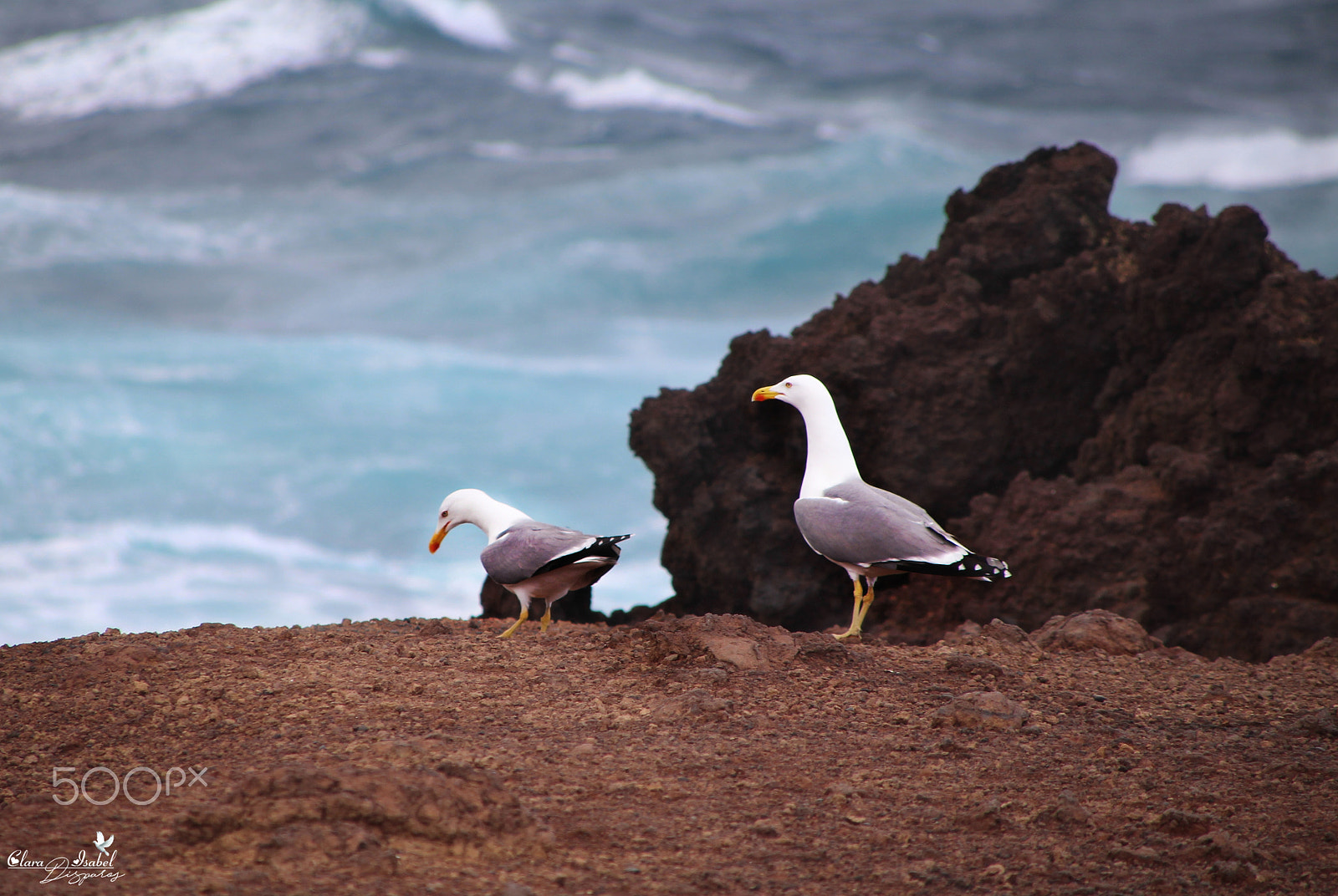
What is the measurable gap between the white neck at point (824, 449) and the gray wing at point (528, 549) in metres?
2.06

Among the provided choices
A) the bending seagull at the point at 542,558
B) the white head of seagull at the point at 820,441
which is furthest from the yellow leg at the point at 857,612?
the bending seagull at the point at 542,558

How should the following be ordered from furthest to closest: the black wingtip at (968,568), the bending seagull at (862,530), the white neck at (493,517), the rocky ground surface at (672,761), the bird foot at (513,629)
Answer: the white neck at (493,517) → the bird foot at (513,629) → the bending seagull at (862,530) → the black wingtip at (968,568) → the rocky ground surface at (672,761)

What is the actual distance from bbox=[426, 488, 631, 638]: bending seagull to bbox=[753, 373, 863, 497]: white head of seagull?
195 centimetres

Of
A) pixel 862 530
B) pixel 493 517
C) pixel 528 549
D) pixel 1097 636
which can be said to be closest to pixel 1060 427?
pixel 1097 636

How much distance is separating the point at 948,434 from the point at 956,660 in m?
7.40

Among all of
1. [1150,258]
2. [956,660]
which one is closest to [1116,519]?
[1150,258]

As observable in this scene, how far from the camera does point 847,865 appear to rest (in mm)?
4523

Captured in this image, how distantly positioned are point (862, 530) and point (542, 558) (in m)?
2.38

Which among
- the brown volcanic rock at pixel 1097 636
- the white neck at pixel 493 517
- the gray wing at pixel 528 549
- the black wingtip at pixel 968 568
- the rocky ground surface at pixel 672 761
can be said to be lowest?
the rocky ground surface at pixel 672 761

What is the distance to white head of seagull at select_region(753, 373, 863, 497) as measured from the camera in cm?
941

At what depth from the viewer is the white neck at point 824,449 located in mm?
9422

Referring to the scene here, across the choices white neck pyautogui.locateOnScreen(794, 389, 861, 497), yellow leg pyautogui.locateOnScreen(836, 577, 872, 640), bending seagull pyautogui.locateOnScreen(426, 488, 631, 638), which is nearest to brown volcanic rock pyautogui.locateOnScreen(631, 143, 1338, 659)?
white neck pyautogui.locateOnScreen(794, 389, 861, 497)

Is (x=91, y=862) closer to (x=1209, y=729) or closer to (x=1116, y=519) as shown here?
(x=1209, y=729)

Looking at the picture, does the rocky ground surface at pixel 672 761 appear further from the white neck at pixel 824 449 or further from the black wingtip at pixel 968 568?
the white neck at pixel 824 449
